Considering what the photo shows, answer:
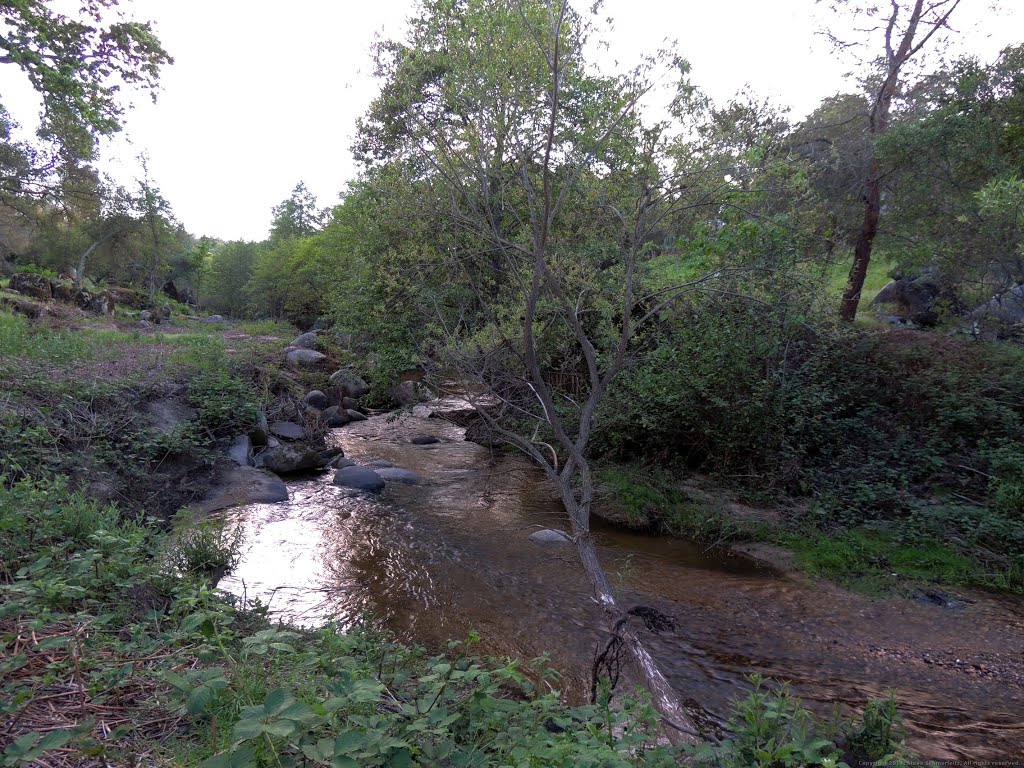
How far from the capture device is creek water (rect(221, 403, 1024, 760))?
17.3ft

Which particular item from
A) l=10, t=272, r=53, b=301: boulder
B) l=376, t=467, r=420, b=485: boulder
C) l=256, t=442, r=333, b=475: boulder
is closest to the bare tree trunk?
l=376, t=467, r=420, b=485: boulder

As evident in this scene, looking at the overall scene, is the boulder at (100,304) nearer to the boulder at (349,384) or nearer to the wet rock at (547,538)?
the boulder at (349,384)

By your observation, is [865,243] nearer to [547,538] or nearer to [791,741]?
[547,538]

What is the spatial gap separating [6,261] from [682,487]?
41.6 metres

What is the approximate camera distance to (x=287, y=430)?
40.9ft

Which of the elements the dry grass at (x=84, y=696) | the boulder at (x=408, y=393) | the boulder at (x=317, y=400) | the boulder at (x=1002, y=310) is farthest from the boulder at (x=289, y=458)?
the boulder at (x=1002, y=310)

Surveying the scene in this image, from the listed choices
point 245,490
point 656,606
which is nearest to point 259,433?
point 245,490

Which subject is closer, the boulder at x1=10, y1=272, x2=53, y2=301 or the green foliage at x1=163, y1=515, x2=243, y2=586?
the green foliage at x1=163, y1=515, x2=243, y2=586

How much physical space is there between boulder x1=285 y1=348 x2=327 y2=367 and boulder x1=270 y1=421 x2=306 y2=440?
4.65 m

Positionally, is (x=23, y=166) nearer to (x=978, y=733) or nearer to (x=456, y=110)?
(x=456, y=110)

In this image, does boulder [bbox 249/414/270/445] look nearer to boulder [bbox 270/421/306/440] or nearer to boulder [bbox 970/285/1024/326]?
boulder [bbox 270/421/306/440]

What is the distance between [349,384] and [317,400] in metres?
1.59

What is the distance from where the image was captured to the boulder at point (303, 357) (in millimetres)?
17066

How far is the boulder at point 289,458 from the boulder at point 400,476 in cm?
137
